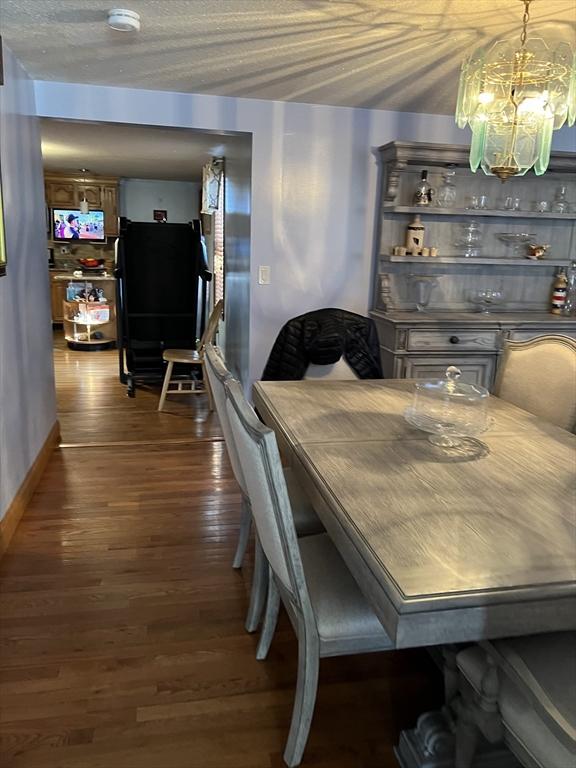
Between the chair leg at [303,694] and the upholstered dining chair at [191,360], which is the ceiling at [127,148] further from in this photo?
the chair leg at [303,694]

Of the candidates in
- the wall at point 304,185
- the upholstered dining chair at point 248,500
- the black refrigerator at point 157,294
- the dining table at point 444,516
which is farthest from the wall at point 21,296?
the black refrigerator at point 157,294

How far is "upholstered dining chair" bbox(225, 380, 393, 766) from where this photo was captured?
131cm

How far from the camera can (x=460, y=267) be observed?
4.06 m

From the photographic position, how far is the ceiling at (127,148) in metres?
4.50

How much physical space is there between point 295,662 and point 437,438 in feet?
2.86

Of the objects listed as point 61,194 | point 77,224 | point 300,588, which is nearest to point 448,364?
point 300,588

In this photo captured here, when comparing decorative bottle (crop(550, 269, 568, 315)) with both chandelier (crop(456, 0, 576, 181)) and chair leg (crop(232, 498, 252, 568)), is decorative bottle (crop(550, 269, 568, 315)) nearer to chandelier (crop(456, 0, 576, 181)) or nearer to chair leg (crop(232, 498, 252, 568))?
chandelier (crop(456, 0, 576, 181))

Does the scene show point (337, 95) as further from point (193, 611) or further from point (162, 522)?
point (193, 611)

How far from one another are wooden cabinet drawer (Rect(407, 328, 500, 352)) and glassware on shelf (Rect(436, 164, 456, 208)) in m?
0.87

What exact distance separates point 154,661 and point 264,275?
257 cm

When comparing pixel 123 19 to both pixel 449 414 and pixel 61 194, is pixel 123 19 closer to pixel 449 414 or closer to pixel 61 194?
pixel 449 414

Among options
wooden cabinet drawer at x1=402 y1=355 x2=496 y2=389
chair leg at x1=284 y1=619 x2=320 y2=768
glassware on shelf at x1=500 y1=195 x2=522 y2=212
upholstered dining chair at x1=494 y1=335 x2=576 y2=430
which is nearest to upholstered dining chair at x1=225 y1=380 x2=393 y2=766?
chair leg at x1=284 y1=619 x2=320 y2=768

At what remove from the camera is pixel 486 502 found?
1409 mm

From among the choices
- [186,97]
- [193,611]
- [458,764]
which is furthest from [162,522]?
[186,97]
